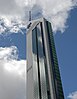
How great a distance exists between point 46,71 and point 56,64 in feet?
31.9

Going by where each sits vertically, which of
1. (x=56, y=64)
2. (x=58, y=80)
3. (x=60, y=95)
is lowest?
(x=60, y=95)

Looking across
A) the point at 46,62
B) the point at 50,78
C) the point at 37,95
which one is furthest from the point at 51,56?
the point at 37,95

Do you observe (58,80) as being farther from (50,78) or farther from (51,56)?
(51,56)

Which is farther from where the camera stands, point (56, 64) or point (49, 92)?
point (56, 64)

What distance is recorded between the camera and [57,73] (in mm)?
193250

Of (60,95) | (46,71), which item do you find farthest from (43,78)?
(60,95)

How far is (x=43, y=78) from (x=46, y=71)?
6.25 m

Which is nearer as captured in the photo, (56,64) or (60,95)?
(60,95)

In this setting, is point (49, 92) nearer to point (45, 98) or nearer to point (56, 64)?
point (45, 98)

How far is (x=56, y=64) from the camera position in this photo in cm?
19762

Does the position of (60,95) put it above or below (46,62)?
below

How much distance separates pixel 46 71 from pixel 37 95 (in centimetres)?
1985

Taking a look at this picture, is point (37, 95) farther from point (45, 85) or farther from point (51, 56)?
point (51, 56)

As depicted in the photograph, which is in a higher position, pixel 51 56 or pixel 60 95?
pixel 51 56
